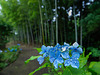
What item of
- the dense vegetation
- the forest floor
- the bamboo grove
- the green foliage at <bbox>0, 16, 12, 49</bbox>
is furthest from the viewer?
the green foliage at <bbox>0, 16, 12, 49</bbox>

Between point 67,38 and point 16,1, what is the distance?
5525 millimetres

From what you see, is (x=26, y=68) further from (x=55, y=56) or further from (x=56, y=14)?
(x=56, y=14)

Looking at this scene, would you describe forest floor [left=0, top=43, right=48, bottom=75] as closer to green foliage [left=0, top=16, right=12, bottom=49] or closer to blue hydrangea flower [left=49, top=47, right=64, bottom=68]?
blue hydrangea flower [left=49, top=47, right=64, bottom=68]

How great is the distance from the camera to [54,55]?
0.37 m

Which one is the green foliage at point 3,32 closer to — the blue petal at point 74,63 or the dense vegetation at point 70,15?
the dense vegetation at point 70,15

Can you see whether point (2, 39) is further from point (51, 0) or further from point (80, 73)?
point (80, 73)

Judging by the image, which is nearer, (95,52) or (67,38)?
(95,52)

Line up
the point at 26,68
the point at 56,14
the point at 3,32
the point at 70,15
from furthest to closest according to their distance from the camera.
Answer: the point at 70,15, the point at 3,32, the point at 56,14, the point at 26,68

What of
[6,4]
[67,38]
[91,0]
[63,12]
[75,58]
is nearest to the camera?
[75,58]

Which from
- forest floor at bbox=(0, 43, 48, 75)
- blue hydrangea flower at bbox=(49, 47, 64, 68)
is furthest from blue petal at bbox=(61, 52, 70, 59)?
forest floor at bbox=(0, 43, 48, 75)

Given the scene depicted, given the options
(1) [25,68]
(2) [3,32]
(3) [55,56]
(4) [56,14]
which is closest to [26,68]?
(1) [25,68]

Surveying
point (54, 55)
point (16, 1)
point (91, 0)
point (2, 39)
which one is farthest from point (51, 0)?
point (54, 55)

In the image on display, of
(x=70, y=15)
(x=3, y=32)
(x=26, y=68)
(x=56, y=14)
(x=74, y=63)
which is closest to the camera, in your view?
(x=74, y=63)

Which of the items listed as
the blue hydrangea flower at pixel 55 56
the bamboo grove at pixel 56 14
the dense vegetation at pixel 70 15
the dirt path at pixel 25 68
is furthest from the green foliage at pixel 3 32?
the blue hydrangea flower at pixel 55 56
